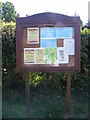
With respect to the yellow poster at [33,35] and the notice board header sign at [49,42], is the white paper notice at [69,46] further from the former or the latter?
the yellow poster at [33,35]

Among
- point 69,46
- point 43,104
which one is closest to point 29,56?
point 69,46

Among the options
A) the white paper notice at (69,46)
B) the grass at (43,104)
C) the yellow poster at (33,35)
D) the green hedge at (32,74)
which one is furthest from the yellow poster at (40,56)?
the grass at (43,104)

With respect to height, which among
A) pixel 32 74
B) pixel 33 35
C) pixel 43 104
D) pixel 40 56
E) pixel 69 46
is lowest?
pixel 43 104

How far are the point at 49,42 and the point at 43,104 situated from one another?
152 cm

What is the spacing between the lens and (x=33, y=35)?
13.8ft

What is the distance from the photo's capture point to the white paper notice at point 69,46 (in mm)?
4172

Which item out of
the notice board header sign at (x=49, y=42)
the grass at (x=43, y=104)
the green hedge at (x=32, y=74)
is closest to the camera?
the notice board header sign at (x=49, y=42)

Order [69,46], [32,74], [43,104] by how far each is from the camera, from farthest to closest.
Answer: [32,74] < [43,104] < [69,46]

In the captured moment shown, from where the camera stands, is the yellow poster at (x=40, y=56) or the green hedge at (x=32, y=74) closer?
the yellow poster at (x=40, y=56)

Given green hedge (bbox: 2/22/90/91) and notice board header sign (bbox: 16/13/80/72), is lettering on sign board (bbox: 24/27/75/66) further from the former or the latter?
green hedge (bbox: 2/22/90/91)


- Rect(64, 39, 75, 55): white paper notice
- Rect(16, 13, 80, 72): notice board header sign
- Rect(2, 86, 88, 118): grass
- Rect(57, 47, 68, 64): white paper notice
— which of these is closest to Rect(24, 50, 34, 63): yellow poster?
Rect(16, 13, 80, 72): notice board header sign

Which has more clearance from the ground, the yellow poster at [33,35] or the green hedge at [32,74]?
the yellow poster at [33,35]

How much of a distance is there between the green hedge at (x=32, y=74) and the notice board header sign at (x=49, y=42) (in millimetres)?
833

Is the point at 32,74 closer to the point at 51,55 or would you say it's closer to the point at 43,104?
the point at 43,104
